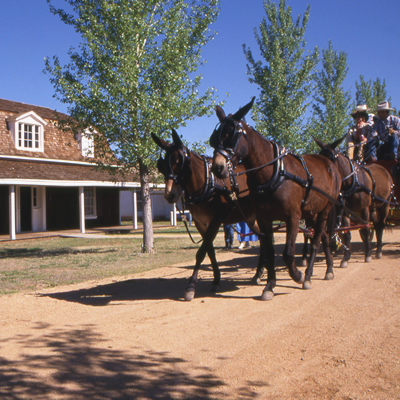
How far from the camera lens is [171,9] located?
A: 12.8 meters

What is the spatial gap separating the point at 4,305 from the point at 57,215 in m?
19.1

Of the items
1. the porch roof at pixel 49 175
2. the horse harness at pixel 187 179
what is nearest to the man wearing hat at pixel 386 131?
the horse harness at pixel 187 179

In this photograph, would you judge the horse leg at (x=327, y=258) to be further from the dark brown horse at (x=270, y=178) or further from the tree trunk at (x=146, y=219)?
the tree trunk at (x=146, y=219)

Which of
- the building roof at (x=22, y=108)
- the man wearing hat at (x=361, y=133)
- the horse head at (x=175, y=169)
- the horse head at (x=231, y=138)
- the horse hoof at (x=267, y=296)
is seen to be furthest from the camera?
the building roof at (x=22, y=108)

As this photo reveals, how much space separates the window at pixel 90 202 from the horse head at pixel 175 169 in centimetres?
2100

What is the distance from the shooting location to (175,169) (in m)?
6.50

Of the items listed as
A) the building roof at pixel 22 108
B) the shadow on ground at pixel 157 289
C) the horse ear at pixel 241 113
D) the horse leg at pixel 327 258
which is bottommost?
the shadow on ground at pixel 157 289

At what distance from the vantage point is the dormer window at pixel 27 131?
2217 cm

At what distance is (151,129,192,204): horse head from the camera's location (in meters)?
6.38

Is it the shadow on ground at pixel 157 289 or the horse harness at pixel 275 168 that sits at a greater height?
the horse harness at pixel 275 168

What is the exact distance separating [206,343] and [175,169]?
109 inches

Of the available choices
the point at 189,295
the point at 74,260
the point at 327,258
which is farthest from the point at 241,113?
the point at 74,260

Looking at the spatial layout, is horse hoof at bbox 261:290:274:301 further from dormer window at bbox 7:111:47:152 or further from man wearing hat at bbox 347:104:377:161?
dormer window at bbox 7:111:47:152

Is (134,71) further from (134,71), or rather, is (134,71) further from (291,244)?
(291,244)
